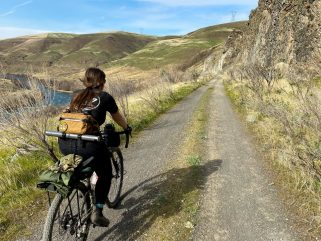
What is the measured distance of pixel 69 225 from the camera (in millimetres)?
4562

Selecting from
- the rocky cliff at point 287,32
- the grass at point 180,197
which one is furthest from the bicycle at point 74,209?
the rocky cliff at point 287,32

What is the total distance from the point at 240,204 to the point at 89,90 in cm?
377

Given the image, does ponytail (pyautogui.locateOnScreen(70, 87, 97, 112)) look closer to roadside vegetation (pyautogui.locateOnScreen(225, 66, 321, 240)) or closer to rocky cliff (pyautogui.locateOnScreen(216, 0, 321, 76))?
roadside vegetation (pyautogui.locateOnScreen(225, 66, 321, 240))

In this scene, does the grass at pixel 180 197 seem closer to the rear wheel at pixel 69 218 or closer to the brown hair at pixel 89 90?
the rear wheel at pixel 69 218

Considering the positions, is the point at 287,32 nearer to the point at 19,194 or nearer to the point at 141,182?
the point at 141,182

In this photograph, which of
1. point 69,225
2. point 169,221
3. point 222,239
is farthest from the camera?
point 169,221

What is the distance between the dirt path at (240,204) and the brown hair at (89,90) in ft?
8.92

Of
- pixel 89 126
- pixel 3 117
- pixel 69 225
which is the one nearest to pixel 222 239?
pixel 69 225

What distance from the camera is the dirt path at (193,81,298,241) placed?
5.61 m

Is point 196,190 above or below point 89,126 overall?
below

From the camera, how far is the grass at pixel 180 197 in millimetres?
5605

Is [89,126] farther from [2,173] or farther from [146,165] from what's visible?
[146,165]

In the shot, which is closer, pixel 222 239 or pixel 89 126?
pixel 89 126

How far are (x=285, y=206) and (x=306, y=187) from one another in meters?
0.84
